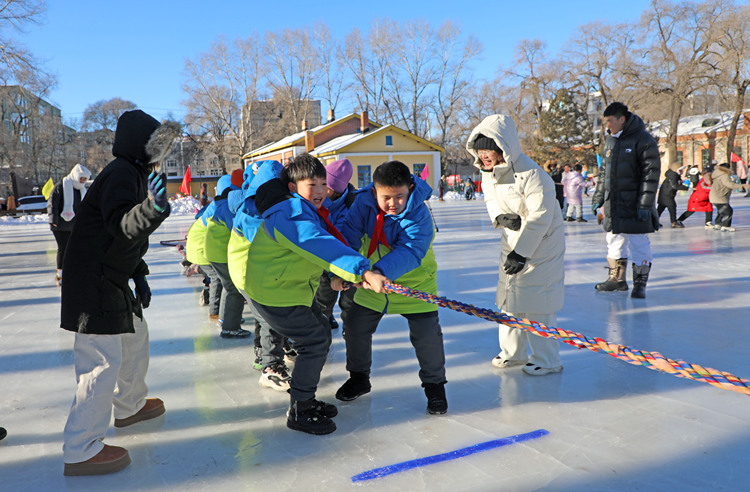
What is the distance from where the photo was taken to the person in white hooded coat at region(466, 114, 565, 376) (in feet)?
10.7

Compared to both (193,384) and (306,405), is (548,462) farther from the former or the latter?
(193,384)

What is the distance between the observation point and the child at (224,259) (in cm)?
Result: 429

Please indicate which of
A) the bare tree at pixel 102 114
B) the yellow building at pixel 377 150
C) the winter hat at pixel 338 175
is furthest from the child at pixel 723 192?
the bare tree at pixel 102 114

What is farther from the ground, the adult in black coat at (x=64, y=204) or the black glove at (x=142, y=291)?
the adult in black coat at (x=64, y=204)

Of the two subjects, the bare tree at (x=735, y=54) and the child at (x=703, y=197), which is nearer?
the child at (x=703, y=197)

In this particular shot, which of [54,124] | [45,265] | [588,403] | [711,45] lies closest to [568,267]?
[588,403]

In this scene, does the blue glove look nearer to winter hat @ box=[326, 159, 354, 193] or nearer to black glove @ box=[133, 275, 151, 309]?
black glove @ box=[133, 275, 151, 309]

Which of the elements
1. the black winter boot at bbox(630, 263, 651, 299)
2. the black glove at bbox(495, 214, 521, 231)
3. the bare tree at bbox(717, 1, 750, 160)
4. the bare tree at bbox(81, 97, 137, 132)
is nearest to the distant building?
the bare tree at bbox(717, 1, 750, 160)

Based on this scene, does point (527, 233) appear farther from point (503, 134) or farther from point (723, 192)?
point (723, 192)

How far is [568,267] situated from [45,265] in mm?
8509

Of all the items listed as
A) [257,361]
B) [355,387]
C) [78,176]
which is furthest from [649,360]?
[78,176]

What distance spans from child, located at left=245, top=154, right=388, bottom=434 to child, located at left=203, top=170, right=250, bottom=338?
160 centimetres

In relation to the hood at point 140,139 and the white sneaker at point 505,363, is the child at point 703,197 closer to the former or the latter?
the white sneaker at point 505,363

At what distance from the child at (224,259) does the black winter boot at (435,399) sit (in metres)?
1.95
